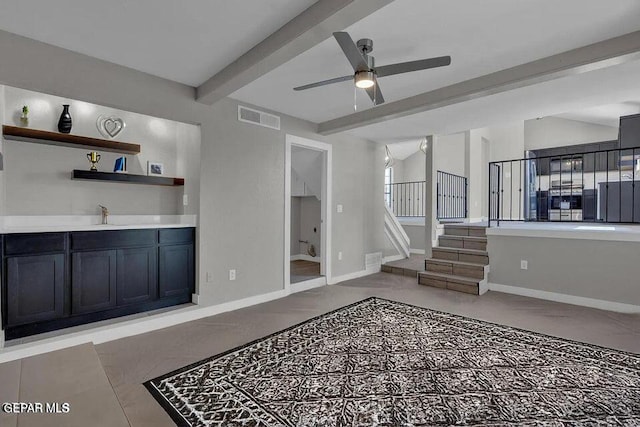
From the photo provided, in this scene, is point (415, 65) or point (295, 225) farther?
point (295, 225)

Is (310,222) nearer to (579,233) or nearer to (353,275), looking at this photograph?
(353,275)

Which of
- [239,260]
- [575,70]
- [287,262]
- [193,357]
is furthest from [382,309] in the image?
[575,70]

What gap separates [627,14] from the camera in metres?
2.32

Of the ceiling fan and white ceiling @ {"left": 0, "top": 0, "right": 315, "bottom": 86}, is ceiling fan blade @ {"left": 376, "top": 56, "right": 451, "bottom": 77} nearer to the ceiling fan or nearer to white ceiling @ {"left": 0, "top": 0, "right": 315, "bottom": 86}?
the ceiling fan

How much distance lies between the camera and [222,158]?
3924 millimetres

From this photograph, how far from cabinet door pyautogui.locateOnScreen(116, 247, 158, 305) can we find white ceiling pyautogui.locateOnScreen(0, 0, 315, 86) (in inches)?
74.9

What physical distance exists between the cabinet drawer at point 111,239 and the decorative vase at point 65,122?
3.61ft

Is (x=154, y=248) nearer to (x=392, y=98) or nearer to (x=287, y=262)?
(x=287, y=262)

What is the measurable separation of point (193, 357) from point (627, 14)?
13.8 ft

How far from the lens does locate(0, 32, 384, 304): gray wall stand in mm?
2734

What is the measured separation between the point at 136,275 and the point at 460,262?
4618 mm

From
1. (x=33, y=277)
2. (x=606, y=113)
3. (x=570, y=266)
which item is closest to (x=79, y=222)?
(x=33, y=277)

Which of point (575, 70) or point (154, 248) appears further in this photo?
point (154, 248)

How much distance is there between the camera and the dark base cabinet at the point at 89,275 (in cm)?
273
